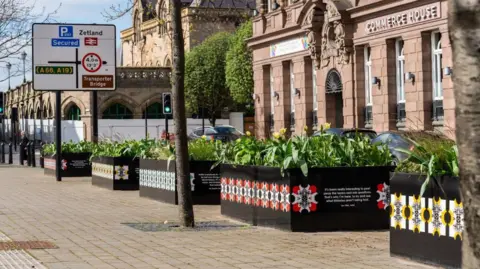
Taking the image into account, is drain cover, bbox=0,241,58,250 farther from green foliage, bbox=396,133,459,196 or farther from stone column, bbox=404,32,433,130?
stone column, bbox=404,32,433,130

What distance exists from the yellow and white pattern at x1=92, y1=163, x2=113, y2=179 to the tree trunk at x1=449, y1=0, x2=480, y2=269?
21.0 meters

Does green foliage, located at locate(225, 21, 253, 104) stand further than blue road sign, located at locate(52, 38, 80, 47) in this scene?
Yes

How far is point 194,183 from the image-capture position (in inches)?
759

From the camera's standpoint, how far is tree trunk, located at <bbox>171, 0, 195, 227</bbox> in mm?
14742

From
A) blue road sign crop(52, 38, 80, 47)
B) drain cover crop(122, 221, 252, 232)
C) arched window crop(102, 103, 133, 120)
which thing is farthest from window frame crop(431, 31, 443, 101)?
arched window crop(102, 103, 133, 120)

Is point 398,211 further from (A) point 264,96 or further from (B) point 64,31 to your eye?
(A) point 264,96

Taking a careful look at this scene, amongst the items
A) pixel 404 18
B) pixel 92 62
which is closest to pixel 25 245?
pixel 92 62

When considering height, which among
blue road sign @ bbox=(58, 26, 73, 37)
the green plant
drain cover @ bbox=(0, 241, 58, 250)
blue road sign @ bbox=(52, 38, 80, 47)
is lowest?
drain cover @ bbox=(0, 241, 58, 250)

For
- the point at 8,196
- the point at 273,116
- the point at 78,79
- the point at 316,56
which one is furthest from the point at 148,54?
the point at 8,196

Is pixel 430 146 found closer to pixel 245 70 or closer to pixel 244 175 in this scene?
pixel 244 175

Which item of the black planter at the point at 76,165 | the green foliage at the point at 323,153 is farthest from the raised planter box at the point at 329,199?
the black planter at the point at 76,165

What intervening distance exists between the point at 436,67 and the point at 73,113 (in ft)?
179

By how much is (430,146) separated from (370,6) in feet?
98.5

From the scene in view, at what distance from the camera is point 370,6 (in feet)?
131
